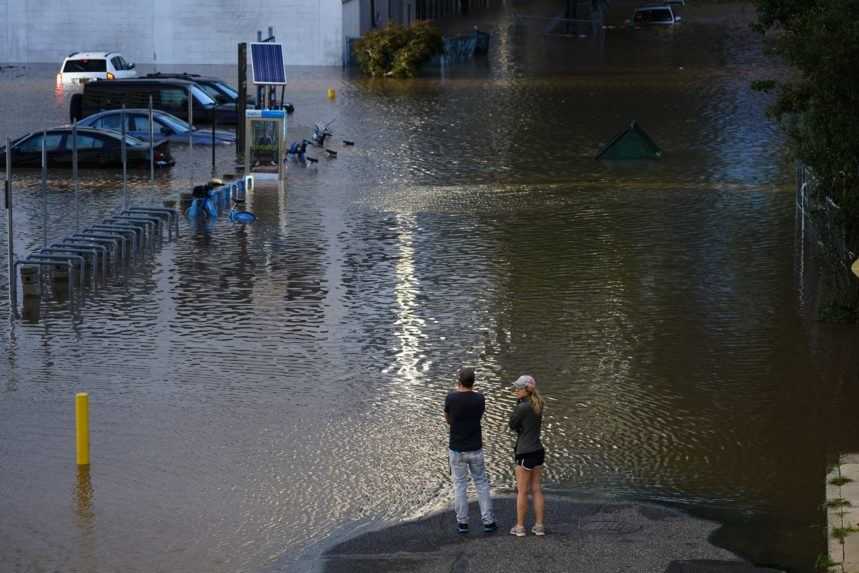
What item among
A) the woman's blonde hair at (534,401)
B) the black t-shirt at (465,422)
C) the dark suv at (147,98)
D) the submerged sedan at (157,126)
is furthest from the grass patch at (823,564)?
the dark suv at (147,98)

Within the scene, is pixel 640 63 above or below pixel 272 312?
above

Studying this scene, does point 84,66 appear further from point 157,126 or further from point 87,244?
point 87,244

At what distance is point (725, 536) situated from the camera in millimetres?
11945

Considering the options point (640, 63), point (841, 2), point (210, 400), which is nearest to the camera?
point (210, 400)

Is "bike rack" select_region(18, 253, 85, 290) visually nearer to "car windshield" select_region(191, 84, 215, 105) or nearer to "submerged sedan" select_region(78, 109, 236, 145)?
"submerged sedan" select_region(78, 109, 236, 145)

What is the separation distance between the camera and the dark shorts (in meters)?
11.7

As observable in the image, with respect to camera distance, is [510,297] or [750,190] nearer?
[510,297]

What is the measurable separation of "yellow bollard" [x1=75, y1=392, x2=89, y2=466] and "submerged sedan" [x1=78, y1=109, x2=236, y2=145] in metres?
21.2

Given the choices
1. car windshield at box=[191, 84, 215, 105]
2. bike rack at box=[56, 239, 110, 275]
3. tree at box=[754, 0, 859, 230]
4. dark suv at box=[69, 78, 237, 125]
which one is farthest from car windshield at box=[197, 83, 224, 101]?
tree at box=[754, 0, 859, 230]

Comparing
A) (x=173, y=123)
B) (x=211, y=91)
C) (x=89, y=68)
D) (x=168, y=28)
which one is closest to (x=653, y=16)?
(x=168, y=28)

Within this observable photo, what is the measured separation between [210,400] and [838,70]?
841 centimetres

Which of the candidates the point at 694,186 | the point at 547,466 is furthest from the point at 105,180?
the point at 547,466

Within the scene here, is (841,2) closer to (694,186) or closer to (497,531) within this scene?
(497,531)

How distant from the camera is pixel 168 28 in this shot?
58.9 m
